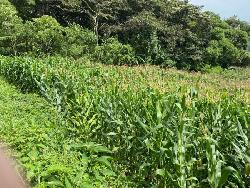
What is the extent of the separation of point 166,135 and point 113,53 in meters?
27.2

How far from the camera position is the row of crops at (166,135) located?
5730 mm

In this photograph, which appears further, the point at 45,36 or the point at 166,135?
the point at 45,36

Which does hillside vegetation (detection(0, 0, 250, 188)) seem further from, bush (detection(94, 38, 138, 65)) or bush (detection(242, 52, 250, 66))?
bush (detection(242, 52, 250, 66))

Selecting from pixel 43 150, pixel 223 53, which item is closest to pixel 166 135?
pixel 43 150

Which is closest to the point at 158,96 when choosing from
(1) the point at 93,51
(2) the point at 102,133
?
(2) the point at 102,133

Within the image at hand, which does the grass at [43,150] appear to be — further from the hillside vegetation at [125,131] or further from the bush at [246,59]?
the bush at [246,59]

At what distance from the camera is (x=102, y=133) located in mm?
8633

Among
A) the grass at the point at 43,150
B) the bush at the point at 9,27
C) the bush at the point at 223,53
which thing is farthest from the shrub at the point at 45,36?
the grass at the point at 43,150

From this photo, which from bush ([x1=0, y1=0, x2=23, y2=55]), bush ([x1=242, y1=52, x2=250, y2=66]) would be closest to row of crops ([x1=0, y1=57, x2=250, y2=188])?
bush ([x1=0, y1=0, x2=23, y2=55])

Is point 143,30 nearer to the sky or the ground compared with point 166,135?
nearer to the sky

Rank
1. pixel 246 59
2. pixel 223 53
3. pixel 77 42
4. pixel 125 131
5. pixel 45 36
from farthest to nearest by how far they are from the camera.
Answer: pixel 246 59, pixel 223 53, pixel 77 42, pixel 45 36, pixel 125 131

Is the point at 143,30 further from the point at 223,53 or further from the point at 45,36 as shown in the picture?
the point at 45,36

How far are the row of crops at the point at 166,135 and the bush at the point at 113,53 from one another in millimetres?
22684

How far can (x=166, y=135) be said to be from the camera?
6.41 metres
